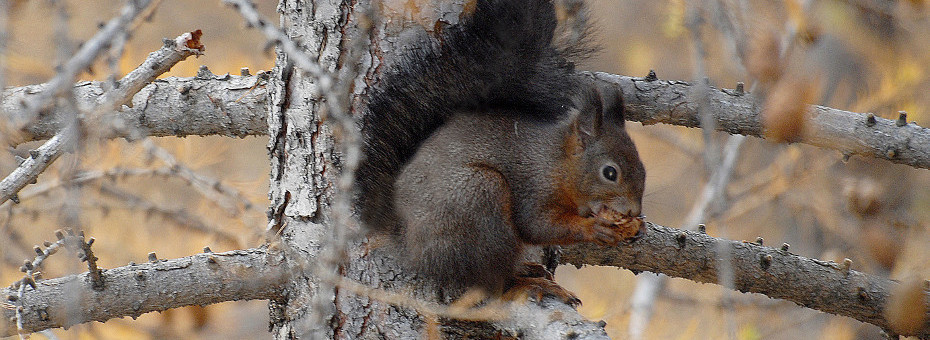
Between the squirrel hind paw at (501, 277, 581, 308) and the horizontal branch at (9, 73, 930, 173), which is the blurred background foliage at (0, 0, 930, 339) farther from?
the squirrel hind paw at (501, 277, 581, 308)

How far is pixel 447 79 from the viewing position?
1504 millimetres

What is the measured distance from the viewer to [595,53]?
1682 mm

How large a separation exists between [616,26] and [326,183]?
195 inches

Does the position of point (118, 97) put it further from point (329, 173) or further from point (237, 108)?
point (237, 108)

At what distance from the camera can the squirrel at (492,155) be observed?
4.87ft

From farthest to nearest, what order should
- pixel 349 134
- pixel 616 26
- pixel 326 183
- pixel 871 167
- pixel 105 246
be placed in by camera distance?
1. pixel 616 26
2. pixel 871 167
3. pixel 105 246
4. pixel 326 183
5. pixel 349 134

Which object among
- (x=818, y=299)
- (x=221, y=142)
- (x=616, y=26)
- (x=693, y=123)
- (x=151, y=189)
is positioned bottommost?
(x=818, y=299)

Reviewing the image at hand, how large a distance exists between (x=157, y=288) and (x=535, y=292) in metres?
0.69

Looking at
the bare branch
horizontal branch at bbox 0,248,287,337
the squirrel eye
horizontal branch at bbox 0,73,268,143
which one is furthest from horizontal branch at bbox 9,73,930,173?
the bare branch

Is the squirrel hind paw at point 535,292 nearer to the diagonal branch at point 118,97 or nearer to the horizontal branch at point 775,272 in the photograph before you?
the horizontal branch at point 775,272

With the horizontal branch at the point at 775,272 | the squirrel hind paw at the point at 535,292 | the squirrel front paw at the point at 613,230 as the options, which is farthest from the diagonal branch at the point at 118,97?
the horizontal branch at the point at 775,272

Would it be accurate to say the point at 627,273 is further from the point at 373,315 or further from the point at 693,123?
the point at 373,315

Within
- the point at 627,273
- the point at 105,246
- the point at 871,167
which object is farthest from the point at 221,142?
the point at 871,167

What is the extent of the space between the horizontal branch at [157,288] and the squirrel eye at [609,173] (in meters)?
0.71
